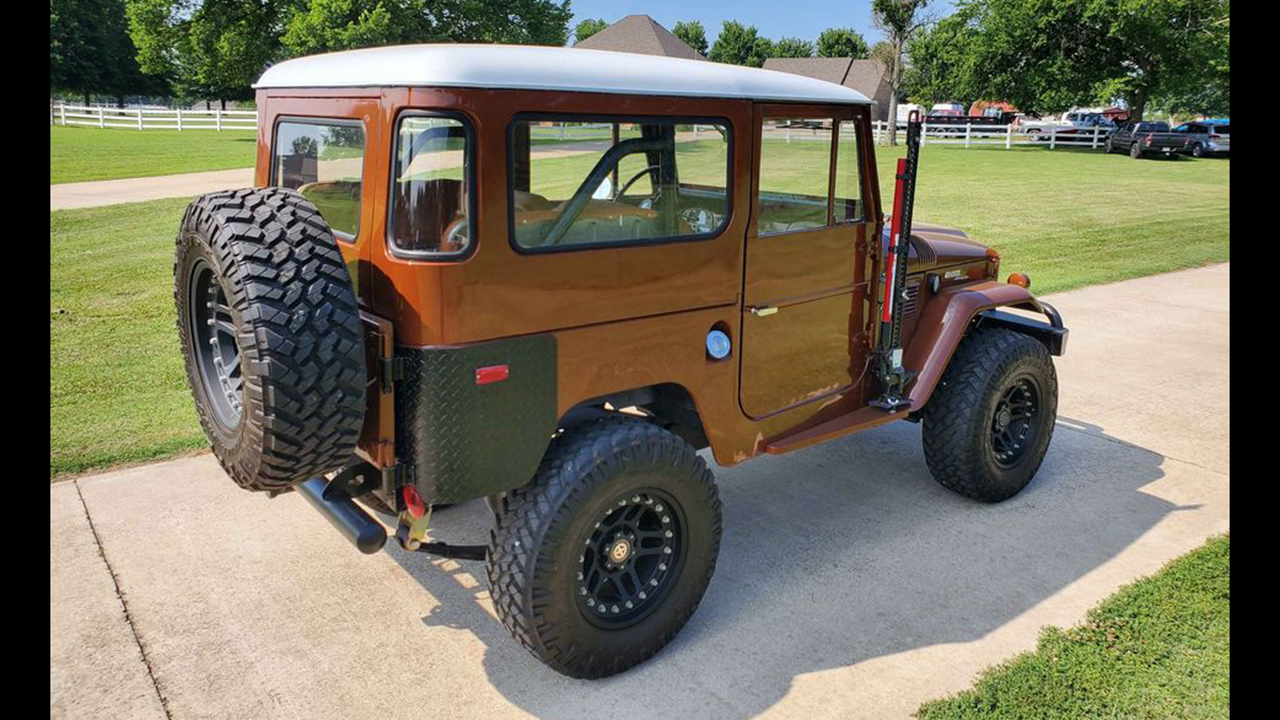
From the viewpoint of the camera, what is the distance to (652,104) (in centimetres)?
331

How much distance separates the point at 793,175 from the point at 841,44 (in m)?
100

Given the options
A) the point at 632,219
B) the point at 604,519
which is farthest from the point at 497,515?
the point at 632,219

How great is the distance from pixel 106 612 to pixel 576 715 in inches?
81.3

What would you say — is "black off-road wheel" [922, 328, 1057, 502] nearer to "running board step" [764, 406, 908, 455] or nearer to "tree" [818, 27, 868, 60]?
"running board step" [764, 406, 908, 455]

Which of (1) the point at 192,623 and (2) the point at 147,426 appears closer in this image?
(1) the point at 192,623

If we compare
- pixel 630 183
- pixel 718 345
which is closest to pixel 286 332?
pixel 630 183

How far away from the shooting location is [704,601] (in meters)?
3.94

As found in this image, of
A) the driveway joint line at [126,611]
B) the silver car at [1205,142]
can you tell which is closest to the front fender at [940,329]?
the driveway joint line at [126,611]

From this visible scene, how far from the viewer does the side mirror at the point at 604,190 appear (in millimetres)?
3379

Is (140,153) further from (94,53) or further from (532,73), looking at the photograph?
(94,53)

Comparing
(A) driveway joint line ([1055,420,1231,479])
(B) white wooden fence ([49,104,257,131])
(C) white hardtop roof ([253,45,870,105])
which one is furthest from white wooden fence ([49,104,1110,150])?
(C) white hardtop roof ([253,45,870,105])

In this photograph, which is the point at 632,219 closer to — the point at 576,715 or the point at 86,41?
the point at 576,715

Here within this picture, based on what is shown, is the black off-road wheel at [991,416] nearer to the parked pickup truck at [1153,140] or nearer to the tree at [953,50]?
the parked pickup truck at [1153,140]

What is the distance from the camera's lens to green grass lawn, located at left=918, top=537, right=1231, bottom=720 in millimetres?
3236
